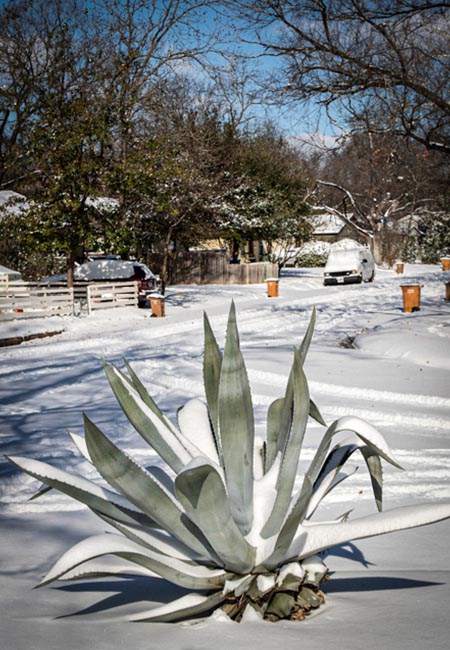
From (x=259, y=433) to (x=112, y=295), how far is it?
647 inches

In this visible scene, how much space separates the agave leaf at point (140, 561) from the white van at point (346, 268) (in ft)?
111

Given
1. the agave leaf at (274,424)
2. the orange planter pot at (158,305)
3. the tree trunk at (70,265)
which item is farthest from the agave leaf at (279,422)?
the tree trunk at (70,265)

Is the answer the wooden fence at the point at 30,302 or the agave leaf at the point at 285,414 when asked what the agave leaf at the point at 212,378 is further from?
the wooden fence at the point at 30,302

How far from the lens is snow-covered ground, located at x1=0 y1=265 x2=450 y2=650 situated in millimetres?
2721

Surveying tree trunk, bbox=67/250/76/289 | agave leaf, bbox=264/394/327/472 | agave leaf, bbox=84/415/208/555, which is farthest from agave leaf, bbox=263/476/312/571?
tree trunk, bbox=67/250/76/289

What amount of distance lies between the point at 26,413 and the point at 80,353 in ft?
17.8

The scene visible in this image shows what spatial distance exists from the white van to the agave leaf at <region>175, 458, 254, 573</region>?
33.9 meters

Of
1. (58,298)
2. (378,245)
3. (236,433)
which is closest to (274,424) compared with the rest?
(236,433)

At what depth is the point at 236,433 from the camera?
287 centimetres

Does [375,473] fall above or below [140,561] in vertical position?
above

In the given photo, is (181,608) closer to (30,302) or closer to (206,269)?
(30,302)

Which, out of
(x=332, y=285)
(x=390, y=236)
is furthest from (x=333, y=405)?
(x=390, y=236)

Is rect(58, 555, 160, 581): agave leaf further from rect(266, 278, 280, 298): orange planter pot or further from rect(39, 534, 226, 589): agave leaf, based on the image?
rect(266, 278, 280, 298): orange planter pot

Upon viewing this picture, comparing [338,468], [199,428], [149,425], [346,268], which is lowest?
[338,468]
